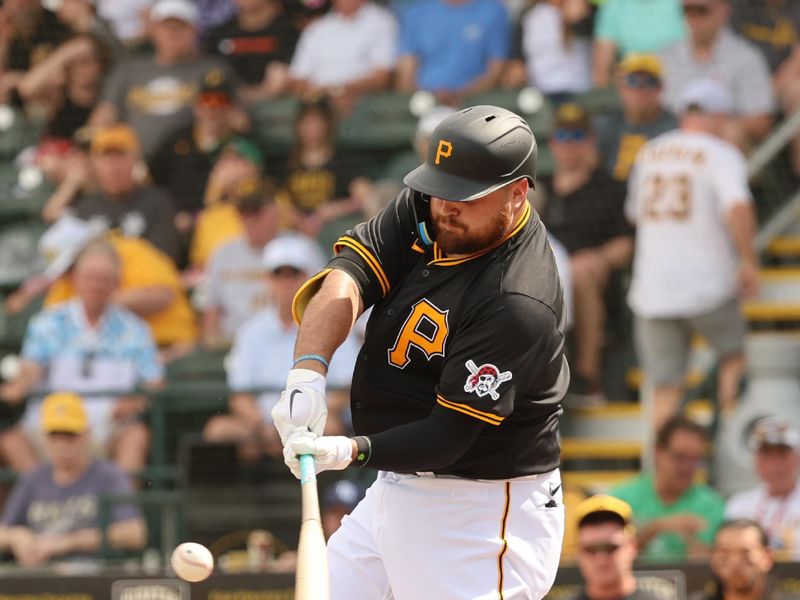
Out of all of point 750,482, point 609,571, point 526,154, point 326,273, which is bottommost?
point 750,482

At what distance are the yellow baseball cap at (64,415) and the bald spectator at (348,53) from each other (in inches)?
Answer: 98.7

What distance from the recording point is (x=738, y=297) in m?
7.29

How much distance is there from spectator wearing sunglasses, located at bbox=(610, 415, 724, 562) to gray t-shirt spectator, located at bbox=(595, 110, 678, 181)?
5.40 feet

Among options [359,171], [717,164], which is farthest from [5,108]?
[717,164]

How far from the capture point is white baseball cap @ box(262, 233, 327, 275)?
24.3 ft

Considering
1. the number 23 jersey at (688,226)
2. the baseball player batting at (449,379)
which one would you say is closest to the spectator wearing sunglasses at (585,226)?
the number 23 jersey at (688,226)

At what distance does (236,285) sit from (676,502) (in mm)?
2659

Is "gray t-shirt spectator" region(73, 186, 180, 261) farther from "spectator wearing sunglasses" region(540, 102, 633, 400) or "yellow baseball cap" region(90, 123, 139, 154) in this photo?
"spectator wearing sunglasses" region(540, 102, 633, 400)

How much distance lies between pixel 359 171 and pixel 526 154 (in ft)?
15.6

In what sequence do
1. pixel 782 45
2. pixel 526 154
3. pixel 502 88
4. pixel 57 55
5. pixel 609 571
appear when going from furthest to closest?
pixel 57 55
pixel 502 88
pixel 782 45
pixel 609 571
pixel 526 154

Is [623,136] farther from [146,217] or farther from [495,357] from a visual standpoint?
[495,357]

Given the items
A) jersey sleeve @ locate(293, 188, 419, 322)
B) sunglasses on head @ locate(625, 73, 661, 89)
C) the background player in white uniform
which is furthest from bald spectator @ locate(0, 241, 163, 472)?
jersey sleeve @ locate(293, 188, 419, 322)

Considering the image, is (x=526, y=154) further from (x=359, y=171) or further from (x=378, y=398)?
(x=359, y=171)

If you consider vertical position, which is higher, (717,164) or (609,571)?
(717,164)
